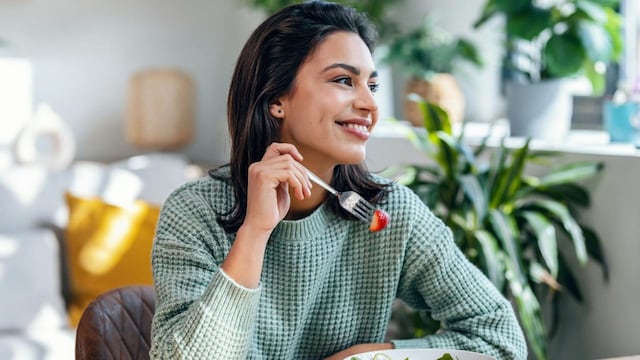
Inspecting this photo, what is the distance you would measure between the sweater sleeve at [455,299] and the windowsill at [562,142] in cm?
114

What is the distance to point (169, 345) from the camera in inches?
49.9

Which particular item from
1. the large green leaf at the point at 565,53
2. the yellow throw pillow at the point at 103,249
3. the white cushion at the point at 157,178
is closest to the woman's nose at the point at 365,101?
the large green leaf at the point at 565,53

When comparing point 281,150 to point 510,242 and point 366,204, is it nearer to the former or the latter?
point 366,204

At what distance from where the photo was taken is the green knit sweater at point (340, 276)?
1404 mm

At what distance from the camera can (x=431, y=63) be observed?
3.71 metres

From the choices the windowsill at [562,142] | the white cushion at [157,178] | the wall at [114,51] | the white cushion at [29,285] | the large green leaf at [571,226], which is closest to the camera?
the large green leaf at [571,226]

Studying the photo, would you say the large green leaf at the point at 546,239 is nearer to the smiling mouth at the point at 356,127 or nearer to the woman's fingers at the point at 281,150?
the smiling mouth at the point at 356,127

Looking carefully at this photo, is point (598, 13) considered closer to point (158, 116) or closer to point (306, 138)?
point (306, 138)

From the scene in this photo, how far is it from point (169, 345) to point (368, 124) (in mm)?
407

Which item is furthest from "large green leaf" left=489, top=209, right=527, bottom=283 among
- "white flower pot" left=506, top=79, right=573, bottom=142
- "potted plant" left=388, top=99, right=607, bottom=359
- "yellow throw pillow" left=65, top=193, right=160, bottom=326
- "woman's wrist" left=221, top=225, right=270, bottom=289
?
"woman's wrist" left=221, top=225, right=270, bottom=289

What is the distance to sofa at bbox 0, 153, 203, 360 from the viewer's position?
329 centimetres

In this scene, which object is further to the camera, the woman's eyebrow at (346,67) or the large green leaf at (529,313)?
the large green leaf at (529,313)

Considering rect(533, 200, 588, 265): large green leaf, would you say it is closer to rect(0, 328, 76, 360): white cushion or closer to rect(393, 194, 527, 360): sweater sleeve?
rect(393, 194, 527, 360): sweater sleeve

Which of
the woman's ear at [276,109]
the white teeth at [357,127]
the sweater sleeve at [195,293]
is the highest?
the woman's ear at [276,109]
